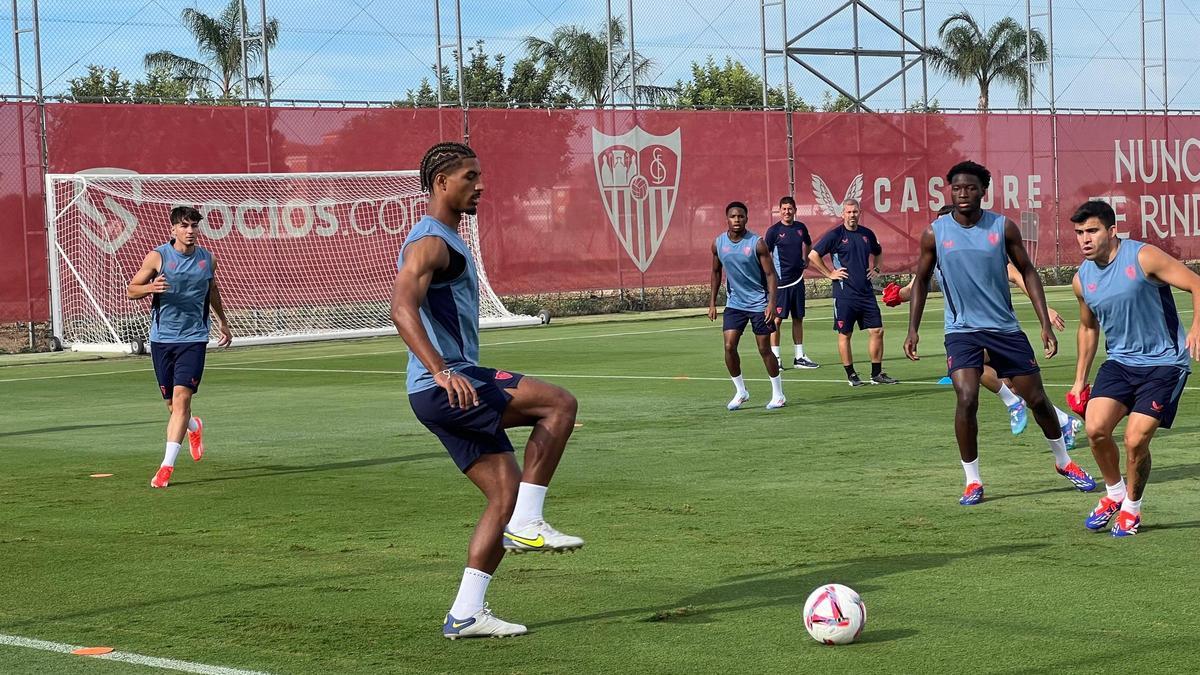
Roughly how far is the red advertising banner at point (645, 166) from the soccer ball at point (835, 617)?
23233mm

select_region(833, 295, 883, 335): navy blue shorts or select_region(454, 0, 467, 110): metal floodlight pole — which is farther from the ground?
select_region(454, 0, 467, 110): metal floodlight pole

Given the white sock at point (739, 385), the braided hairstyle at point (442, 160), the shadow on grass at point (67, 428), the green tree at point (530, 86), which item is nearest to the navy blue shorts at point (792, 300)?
the white sock at point (739, 385)

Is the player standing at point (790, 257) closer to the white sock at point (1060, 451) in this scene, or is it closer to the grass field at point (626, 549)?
the grass field at point (626, 549)

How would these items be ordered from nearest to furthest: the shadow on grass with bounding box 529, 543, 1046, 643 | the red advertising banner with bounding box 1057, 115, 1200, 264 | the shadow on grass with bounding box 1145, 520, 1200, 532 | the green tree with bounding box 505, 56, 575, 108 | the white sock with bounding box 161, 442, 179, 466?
the shadow on grass with bounding box 529, 543, 1046, 643 < the shadow on grass with bounding box 1145, 520, 1200, 532 < the white sock with bounding box 161, 442, 179, 466 < the red advertising banner with bounding box 1057, 115, 1200, 264 < the green tree with bounding box 505, 56, 575, 108

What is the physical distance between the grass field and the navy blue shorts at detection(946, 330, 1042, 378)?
0.79 meters

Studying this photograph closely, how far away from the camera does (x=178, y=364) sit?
12.5 meters

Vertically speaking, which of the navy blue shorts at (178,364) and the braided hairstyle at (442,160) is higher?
the braided hairstyle at (442,160)

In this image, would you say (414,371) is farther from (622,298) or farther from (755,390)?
(622,298)

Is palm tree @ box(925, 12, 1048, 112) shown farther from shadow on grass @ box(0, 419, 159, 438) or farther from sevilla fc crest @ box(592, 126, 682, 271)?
shadow on grass @ box(0, 419, 159, 438)

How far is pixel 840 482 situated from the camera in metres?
10.9

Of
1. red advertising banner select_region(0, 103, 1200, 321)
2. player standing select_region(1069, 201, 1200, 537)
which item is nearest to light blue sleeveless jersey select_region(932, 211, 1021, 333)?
player standing select_region(1069, 201, 1200, 537)

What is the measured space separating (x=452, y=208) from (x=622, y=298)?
27484mm

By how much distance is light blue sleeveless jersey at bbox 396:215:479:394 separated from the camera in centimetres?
676

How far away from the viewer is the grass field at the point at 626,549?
6.55m
